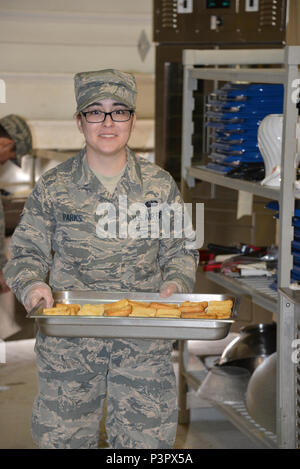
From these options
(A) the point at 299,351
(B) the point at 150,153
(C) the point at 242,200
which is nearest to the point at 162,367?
(A) the point at 299,351

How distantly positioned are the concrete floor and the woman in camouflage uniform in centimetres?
99

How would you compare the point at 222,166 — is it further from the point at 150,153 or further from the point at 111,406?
the point at 150,153

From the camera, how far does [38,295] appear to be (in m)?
2.07

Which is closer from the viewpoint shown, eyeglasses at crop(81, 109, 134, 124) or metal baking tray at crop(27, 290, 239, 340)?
metal baking tray at crop(27, 290, 239, 340)

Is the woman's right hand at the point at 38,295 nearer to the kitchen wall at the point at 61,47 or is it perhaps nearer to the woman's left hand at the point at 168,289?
the woman's left hand at the point at 168,289

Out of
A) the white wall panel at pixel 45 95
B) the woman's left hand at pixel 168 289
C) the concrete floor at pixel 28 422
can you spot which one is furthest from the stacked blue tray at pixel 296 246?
the white wall panel at pixel 45 95

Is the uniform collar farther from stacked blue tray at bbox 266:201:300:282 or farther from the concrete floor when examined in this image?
the concrete floor

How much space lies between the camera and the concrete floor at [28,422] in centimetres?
313

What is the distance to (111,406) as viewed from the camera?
2.18 metres

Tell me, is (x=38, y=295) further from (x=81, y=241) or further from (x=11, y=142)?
(x=11, y=142)

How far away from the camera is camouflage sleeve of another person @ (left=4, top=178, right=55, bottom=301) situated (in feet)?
7.06

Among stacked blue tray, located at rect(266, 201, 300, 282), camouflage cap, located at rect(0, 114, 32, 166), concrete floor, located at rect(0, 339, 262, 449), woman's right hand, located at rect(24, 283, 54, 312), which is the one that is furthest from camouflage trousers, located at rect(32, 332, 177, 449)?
camouflage cap, located at rect(0, 114, 32, 166)

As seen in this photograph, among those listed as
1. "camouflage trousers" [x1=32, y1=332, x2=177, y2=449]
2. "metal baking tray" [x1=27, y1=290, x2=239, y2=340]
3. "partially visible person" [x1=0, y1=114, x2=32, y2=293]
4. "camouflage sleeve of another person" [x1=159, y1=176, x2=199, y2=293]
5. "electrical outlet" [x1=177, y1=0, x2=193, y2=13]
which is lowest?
"camouflage trousers" [x1=32, y1=332, x2=177, y2=449]

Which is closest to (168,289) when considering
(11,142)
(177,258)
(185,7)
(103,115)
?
(177,258)
